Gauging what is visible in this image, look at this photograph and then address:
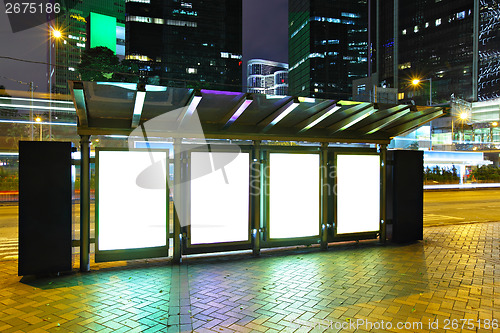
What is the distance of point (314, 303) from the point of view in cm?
443

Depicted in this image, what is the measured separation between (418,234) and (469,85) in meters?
101

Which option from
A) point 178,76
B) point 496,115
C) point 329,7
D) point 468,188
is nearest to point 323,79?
point 329,7

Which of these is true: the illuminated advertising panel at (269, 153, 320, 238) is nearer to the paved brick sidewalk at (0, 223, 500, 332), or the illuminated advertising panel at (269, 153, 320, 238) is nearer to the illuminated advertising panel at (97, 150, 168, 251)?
the paved brick sidewalk at (0, 223, 500, 332)

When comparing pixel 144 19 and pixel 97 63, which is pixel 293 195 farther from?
pixel 144 19

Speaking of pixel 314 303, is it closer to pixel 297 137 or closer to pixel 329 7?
pixel 297 137

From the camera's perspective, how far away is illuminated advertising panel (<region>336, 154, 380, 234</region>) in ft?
24.1

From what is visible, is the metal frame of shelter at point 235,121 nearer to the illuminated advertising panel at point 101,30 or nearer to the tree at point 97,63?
the tree at point 97,63

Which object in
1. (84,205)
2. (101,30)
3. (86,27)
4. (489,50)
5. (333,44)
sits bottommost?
(84,205)

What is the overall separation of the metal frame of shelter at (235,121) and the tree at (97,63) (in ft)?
107

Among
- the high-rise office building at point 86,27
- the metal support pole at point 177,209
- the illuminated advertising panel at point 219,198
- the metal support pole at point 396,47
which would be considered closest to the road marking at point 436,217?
the illuminated advertising panel at point 219,198

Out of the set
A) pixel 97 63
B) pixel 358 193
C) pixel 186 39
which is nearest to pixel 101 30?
pixel 97 63

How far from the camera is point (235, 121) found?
650cm

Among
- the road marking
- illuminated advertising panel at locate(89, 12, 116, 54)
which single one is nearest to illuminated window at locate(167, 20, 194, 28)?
illuminated advertising panel at locate(89, 12, 116, 54)

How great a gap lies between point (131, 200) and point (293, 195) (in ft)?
9.80
